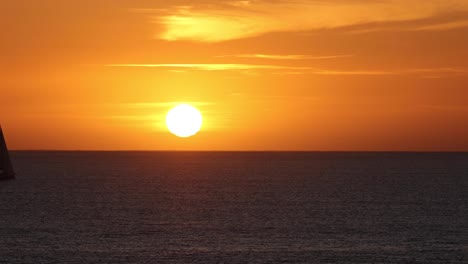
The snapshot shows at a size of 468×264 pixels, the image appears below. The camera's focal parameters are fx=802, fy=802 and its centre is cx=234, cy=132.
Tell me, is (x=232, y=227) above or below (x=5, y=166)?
below

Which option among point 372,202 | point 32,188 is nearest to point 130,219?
point 372,202

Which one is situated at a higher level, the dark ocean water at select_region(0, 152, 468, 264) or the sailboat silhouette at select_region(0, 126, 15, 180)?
the sailboat silhouette at select_region(0, 126, 15, 180)

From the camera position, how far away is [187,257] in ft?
186

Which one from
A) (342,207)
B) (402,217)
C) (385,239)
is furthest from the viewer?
(342,207)

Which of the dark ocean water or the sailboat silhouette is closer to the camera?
the dark ocean water

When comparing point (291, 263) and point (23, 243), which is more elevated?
point (23, 243)

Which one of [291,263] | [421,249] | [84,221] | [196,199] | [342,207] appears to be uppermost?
[196,199]

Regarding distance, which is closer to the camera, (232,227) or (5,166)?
(232,227)

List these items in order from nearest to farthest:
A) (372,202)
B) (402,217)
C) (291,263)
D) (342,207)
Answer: (291,263), (402,217), (342,207), (372,202)

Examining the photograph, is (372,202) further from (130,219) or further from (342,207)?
(130,219)

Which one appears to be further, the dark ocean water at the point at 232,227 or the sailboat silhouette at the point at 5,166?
the sailboat silhouette at the point at 5,166

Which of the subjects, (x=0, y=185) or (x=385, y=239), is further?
(x=0, y=185)

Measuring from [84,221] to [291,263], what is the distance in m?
33.7

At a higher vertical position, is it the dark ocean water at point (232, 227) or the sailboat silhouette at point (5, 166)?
the sailboat silhouette at point (5, 166)
